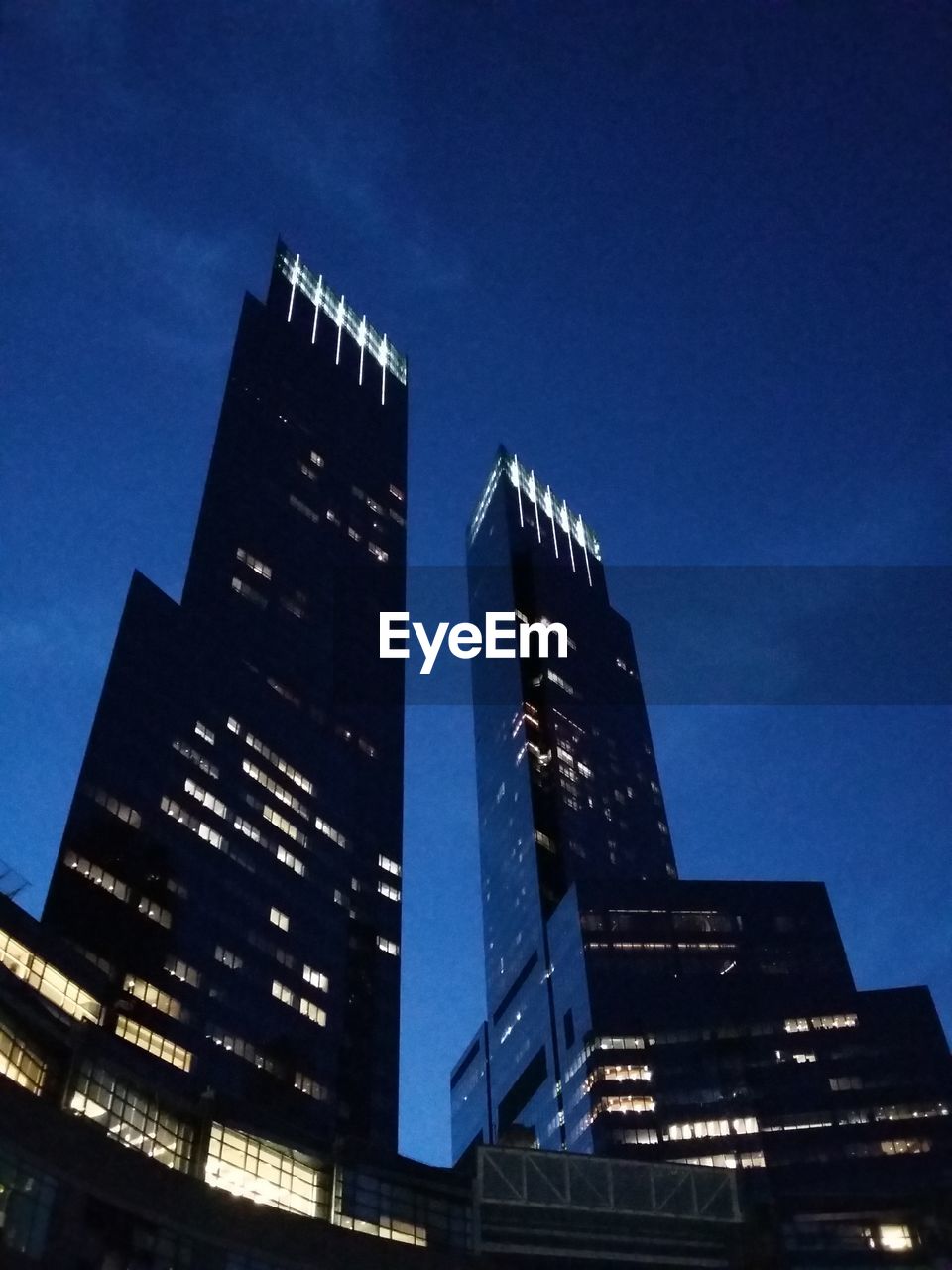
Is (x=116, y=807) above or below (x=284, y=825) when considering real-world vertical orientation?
below

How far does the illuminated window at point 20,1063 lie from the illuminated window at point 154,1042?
37.9 m

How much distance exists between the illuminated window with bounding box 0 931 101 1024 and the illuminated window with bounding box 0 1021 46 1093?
51.9 ft

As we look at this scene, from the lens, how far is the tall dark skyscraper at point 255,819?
105 metres

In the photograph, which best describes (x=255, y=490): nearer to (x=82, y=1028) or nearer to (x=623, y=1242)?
(x=82, y=1028)

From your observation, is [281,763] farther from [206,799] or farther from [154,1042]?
[154,1042]

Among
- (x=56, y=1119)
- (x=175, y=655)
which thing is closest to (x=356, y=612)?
(x=175, y=655)

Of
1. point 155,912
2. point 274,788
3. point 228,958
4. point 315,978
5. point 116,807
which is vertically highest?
point 274,788

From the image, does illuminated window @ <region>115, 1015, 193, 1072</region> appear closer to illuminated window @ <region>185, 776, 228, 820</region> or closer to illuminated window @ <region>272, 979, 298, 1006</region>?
illuminated window @ <region>272, 979, 298, 1006</region>

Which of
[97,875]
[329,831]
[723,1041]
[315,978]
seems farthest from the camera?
[723,1041]

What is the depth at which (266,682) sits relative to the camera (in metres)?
141

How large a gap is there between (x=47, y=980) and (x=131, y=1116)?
23639 mm

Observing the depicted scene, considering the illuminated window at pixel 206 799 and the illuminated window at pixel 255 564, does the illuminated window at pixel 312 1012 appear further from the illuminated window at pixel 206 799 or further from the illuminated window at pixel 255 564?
the illuminated window at pixel 255 564

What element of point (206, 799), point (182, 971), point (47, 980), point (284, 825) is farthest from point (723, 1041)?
point (47, 980)

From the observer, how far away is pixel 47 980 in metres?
82.4
